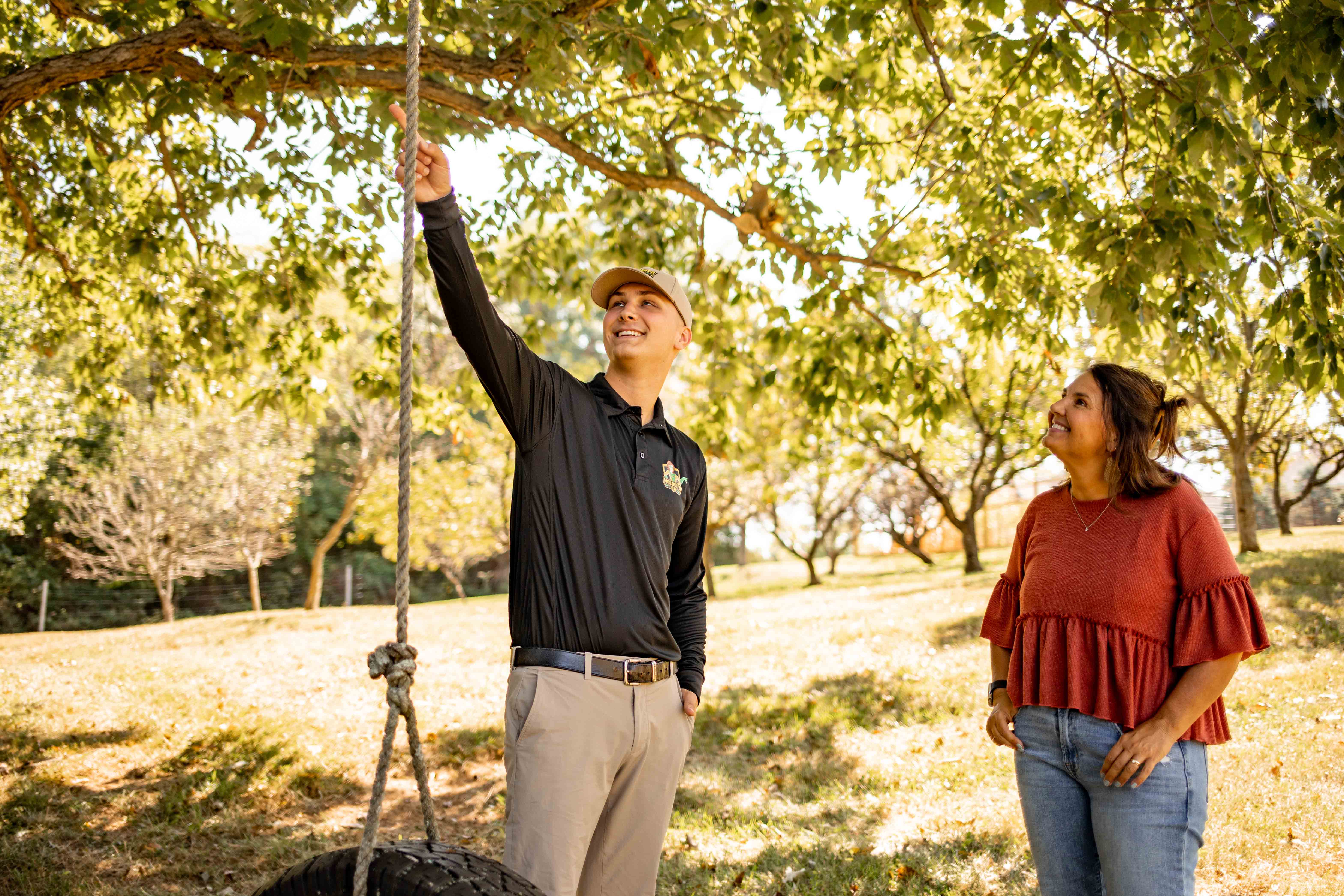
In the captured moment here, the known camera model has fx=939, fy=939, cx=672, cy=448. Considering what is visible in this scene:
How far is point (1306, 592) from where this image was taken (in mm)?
9430

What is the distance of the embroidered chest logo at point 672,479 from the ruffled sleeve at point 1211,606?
1.31 metres

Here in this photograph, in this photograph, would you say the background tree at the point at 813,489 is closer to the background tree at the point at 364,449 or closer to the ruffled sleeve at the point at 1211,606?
the background tree at the point at 364,449

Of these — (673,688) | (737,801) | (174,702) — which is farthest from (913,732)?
(174,702)

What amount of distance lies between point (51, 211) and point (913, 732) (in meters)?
7.67

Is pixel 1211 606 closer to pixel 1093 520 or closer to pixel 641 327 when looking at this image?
pixel 1093 520

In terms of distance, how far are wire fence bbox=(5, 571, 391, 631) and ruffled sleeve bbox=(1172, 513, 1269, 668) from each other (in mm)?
23284

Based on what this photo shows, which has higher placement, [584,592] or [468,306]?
[468,306]

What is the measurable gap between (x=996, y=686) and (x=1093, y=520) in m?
0.59

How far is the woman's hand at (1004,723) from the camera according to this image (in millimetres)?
2562

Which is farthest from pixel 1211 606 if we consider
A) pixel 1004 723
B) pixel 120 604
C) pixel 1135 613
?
pixel 120 604

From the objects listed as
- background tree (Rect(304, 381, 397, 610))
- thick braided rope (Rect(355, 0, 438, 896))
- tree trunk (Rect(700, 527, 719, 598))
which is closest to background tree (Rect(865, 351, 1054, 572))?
tree trunk (Rect(700, 527, 719, 598))

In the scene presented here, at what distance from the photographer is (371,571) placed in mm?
27719

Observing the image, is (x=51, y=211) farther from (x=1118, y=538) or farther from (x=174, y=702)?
(x=1118, y=538)

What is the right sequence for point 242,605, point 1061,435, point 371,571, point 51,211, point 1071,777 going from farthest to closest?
1. point 371,571
2. point 242,605
3. point 51,211
4. point 1061,435
5. point 1071,777
